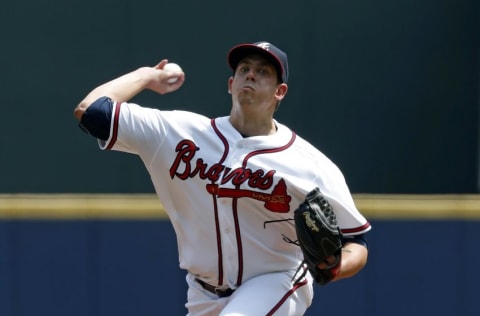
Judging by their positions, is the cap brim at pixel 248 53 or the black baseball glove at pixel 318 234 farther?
the cap brim at pixel 248 53

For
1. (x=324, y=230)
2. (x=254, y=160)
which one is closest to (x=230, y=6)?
(x=254, y=160)

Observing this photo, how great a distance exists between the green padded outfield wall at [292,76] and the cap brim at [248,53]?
3.21m

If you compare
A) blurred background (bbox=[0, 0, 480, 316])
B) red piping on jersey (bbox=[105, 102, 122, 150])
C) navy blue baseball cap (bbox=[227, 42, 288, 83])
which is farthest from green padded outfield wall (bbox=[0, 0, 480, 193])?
red piping on jersey (bbox=[105, 102, 122, 150])

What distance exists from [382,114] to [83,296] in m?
3.09

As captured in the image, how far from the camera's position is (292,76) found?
7480 millimetres

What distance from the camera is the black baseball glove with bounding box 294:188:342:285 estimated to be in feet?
12.1

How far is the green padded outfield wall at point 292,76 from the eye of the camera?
7449 millimetres

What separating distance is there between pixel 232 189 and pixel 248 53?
0.53 m

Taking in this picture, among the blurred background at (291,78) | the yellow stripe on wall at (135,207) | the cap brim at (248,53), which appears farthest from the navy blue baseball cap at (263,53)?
the blurred background at (291,78)

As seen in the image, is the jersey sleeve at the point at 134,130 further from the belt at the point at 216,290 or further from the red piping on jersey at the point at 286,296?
the red piping on jersey at the point at 286,296

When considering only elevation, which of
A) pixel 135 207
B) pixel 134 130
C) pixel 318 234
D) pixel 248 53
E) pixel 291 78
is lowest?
pixel 135 207

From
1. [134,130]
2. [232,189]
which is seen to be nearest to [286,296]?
[232,189]

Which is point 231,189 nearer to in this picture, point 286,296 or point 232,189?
point 232,189

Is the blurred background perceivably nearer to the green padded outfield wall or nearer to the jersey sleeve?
the green padded outfield wall
